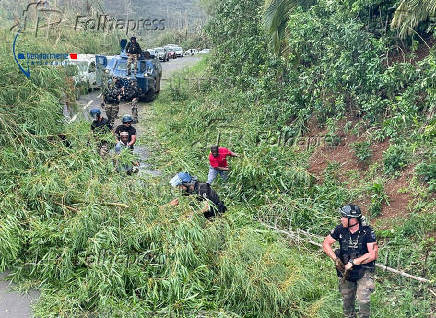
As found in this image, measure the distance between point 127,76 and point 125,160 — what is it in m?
9.49

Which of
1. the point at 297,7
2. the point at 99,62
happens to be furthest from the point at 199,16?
the point at 297,7

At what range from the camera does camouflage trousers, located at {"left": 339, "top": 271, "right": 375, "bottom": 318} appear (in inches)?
229

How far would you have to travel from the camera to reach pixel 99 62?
18875 millimetres

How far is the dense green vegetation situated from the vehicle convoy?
391 cm

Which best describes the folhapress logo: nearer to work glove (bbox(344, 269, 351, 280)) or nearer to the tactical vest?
the tactical vest

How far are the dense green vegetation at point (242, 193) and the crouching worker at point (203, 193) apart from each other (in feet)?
0.60

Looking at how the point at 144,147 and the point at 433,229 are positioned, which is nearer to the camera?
the point at 433,229

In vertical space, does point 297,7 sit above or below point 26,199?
above

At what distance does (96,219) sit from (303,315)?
9.69ft

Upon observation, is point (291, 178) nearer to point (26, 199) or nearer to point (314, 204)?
point (314, 204)

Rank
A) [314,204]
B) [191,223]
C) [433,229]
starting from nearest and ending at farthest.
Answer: [191,223], [433,229], [314,204]

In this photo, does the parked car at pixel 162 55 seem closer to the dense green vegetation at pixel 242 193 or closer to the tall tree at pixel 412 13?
the dense green vegetation at pixel 242 193

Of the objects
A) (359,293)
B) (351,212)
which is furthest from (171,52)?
(359,293)

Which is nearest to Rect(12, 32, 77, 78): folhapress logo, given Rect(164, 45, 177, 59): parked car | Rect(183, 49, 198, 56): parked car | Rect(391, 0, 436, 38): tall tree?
Rect(391, 0, 436, 38): tall tree
